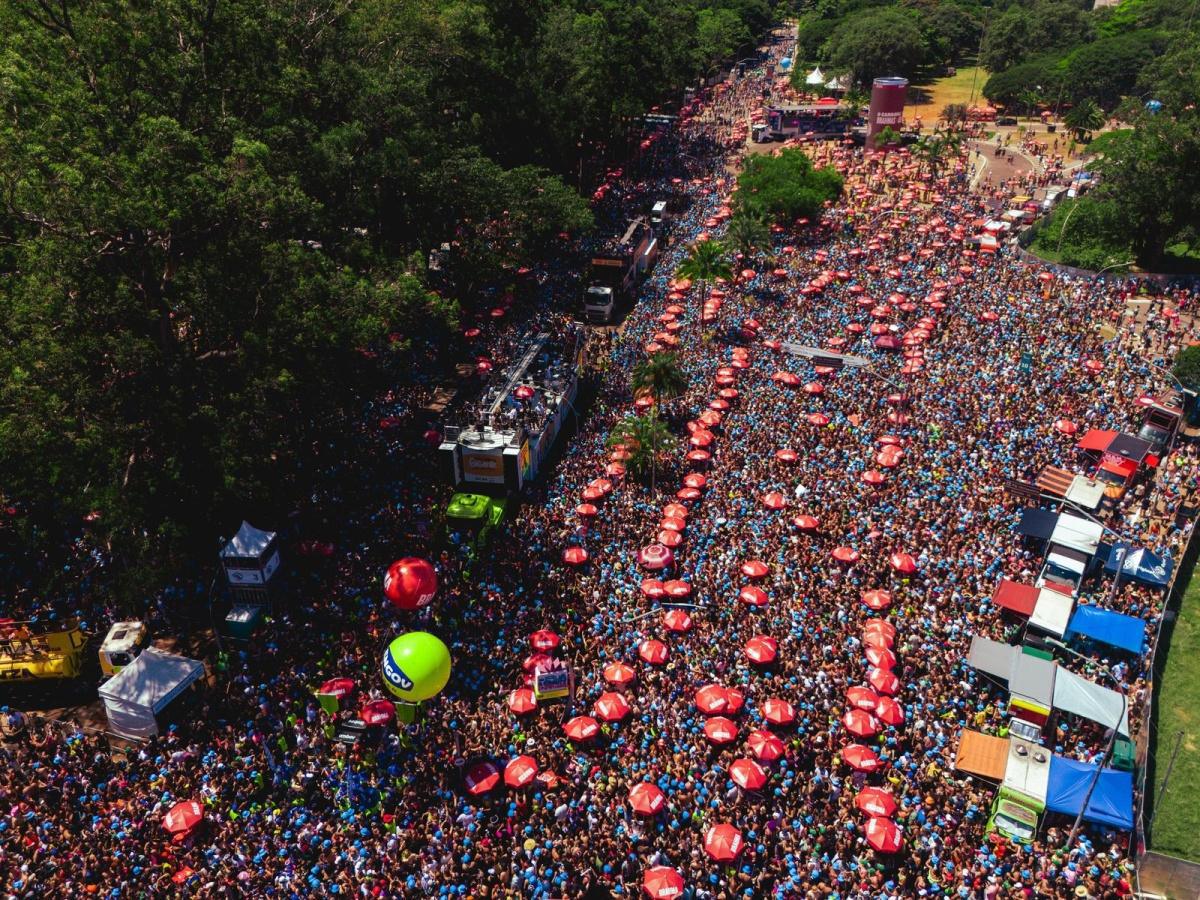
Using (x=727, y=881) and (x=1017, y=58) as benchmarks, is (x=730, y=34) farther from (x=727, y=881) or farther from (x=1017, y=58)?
(x=727, y=881)

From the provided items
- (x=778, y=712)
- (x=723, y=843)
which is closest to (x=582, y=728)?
(x=723, y=843)

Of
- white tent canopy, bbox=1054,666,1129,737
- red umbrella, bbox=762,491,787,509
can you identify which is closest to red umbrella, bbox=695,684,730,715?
white tent canopy, bbox=1054,666,1129,737

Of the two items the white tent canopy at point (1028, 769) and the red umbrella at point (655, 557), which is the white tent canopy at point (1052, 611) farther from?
the red umbrella at point (655, 557)

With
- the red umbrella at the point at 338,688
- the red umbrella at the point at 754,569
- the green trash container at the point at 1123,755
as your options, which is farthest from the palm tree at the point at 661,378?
the green trash container at the point at 1123,755

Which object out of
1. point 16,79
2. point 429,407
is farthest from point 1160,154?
point 16,79

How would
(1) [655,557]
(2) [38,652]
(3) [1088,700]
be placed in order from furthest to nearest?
(1) [655,557] < (2) [38,652] < (3) [1088,700]

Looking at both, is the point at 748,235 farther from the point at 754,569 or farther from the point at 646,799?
the point at 646,799
